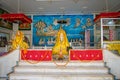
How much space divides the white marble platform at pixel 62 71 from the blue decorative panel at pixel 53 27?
21.0 ft

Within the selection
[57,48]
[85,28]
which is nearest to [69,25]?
[85,28]

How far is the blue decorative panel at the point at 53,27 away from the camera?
41.7 ft

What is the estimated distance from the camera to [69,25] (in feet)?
42.3

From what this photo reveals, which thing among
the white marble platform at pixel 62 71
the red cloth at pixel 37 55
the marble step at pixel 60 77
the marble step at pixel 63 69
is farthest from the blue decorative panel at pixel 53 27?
the marble step at pixel 60 77

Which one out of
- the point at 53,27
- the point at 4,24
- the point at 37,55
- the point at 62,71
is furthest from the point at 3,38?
the point at 62,71

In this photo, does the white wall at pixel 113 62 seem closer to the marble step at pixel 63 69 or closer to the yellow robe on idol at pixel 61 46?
the marble step at pixel 63 69

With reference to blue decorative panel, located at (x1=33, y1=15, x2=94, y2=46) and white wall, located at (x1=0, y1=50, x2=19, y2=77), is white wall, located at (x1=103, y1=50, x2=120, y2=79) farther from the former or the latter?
blue decorative panel, located at (x1=33, y1=15, x2=94, y2=46)

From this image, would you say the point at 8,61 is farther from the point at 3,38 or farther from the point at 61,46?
the point at 3,38

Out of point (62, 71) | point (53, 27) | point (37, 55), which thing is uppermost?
point (53, 27)

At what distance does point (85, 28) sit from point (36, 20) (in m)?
3.77

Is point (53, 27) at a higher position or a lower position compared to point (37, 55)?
higher

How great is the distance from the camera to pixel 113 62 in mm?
6367

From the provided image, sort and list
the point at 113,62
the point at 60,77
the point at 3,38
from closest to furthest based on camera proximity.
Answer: the point at 60,77, the point at 113,62, the point at 3,38

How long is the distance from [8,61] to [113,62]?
403cm
